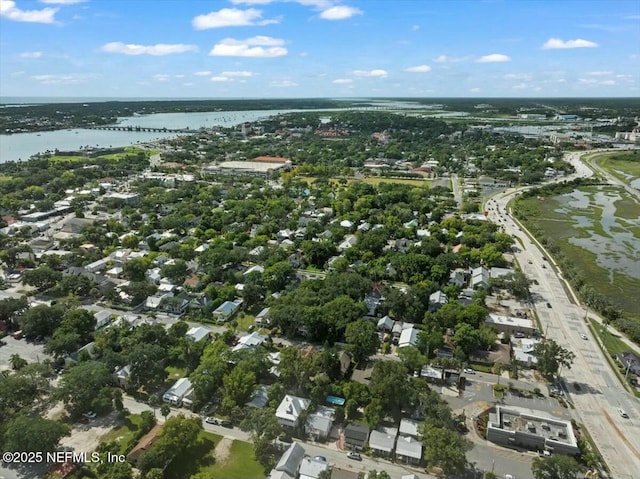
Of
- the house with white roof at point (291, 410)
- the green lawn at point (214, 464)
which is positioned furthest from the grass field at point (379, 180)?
the green lawn at point (214, 464)

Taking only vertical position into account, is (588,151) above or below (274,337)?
above

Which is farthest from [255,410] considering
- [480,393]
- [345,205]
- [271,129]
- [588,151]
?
[271,129]

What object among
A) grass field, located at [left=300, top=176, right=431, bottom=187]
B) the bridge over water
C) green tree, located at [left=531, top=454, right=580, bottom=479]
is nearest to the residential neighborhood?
green tree, located at [left=531, top=454, right=580, bottom=479]

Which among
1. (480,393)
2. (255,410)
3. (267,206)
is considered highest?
(267,206)

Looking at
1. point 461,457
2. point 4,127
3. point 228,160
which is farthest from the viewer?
point 4,127

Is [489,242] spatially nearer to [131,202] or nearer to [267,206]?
[267,206]

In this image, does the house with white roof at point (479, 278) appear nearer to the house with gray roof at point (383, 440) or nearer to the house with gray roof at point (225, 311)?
the house with gray roof at point (383, 440)
